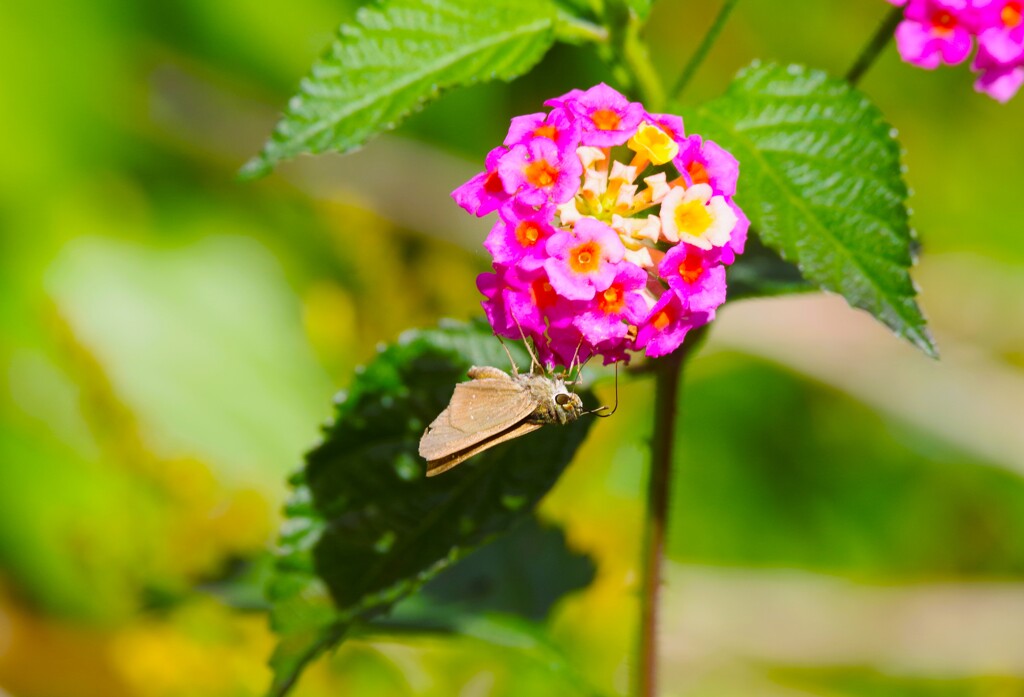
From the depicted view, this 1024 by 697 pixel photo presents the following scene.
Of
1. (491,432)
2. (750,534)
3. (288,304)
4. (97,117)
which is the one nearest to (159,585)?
(288,304)

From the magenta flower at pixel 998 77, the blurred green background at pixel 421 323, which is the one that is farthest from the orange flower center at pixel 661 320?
the blurred green background at pixel 421 323

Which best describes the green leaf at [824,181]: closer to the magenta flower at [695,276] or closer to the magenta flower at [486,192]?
the magenta flower at [695,276]

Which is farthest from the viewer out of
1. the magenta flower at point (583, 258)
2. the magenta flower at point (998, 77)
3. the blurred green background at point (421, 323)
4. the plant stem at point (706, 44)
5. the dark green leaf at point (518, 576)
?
the blurred green background at point (421, 323)

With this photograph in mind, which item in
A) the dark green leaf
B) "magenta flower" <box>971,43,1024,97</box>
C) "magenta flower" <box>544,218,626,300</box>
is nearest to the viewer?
"magenta flower" <box>544,218,626,300</box>

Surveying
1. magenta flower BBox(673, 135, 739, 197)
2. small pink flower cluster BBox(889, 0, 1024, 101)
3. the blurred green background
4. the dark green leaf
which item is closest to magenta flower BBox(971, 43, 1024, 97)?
small pink flower cluster BBox(889, 0, 1024, 101)

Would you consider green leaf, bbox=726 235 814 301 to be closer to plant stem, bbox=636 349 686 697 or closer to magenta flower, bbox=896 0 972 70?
plant stem, bbox=636 349 686 697

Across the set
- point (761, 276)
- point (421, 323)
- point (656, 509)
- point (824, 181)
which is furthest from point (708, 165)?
point (421, 323)

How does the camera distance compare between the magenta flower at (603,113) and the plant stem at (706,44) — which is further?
the plant stem at (706,44)
